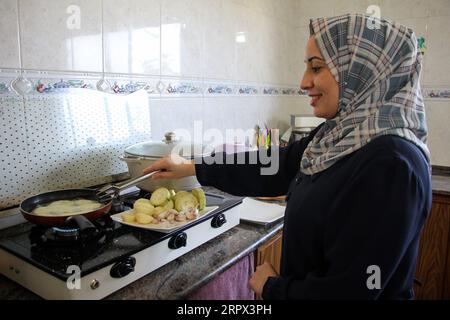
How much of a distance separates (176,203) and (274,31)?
5.81 ft

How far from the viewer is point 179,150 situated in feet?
4.56

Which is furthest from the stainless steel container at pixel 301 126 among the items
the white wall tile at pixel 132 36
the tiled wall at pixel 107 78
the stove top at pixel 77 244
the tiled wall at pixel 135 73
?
the stove top at pixel 77 244

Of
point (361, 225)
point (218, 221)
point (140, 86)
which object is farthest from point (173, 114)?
point (361, 225)

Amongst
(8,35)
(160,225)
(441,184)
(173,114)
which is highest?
(8,35)

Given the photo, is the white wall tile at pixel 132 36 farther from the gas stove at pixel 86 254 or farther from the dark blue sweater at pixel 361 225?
the dark blue sweater at pixel 361 225

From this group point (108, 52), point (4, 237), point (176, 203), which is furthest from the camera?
point (108, 52)

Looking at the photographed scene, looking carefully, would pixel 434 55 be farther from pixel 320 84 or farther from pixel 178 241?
pixel 178 241

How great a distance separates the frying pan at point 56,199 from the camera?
37.7 inches

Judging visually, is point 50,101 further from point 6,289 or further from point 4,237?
point 6,289

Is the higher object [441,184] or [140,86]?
[140,86]

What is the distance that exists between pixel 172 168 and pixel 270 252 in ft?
1.57

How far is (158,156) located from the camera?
132 cm

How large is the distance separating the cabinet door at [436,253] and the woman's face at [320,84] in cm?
146
